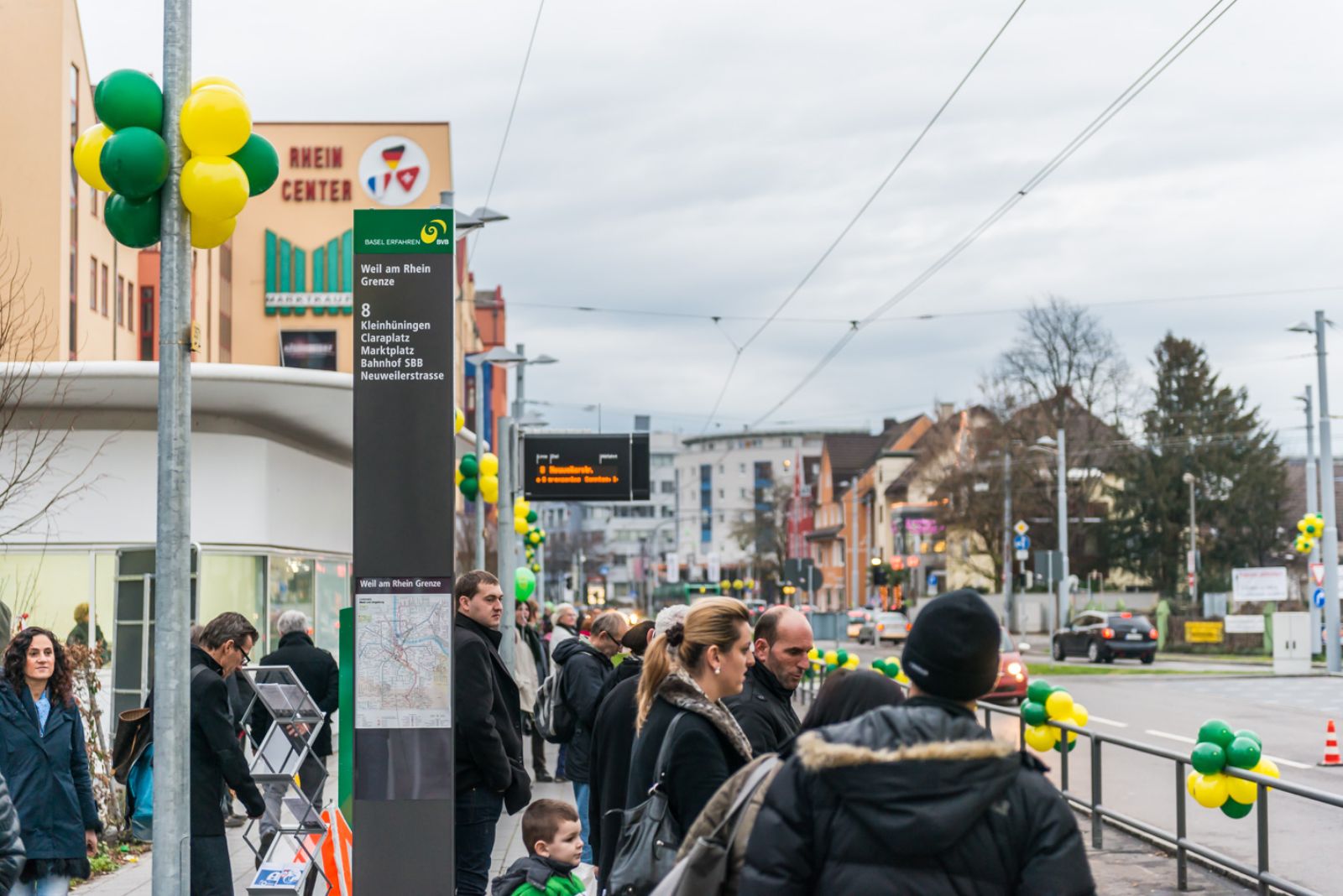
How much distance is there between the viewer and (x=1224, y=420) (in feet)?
250

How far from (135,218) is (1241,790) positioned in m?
6.63

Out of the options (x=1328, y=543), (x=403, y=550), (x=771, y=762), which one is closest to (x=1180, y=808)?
(x=403, y=550)

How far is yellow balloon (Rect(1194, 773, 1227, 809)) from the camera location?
9539 mm

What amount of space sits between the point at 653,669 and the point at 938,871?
7.55 feet

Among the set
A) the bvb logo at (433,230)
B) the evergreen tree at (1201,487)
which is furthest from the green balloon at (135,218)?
the evergreen tree at (1201,487)

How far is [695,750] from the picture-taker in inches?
182

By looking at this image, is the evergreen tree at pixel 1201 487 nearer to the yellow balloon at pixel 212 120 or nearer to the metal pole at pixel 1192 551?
the metal pole at pixel 1192 551

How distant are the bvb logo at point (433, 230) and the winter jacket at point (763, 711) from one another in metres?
3.71

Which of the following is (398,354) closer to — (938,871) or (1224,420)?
(938,871)

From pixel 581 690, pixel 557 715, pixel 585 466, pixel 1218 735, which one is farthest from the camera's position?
pixel 585 466

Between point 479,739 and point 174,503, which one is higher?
point 174,503

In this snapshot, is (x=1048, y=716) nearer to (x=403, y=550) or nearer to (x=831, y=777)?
(x=403, y=550)

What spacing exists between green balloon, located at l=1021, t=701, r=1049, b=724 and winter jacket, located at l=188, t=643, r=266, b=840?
7315 mm

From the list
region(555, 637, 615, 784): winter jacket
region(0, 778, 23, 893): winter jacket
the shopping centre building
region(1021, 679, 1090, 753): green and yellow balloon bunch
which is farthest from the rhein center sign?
region(1021, 679, 1090, 753): green and yellow balloon bunch
